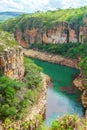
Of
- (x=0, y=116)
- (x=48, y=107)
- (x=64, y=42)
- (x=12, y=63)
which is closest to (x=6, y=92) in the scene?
(x=0, y=116)

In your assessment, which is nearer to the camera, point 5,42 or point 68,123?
point 68,123

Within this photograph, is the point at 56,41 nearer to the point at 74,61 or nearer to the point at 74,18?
the point at 74,18

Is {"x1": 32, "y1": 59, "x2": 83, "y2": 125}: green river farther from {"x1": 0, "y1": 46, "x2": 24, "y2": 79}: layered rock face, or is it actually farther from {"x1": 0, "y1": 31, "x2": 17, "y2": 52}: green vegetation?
{"x1": 0, "y1": 31, "x2": 17, "y2": 52}: green vegetation

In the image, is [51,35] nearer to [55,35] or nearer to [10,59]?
[55,35]

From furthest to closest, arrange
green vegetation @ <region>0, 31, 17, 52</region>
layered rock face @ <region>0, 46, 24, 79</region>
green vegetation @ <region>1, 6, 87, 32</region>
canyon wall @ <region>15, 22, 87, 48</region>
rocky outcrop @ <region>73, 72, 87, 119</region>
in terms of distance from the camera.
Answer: green vegetation @ <region>1, 6, 87, 32</region> → canyon wall @ <region>15, 22, 87, 48</region> → rocky outcrop @ <region>73, 72, 87, 119</region> → green vegetation @ <region>0, 31, 17, 52</region> → layered rock face @ <region>0, 46, 24, 79</region>

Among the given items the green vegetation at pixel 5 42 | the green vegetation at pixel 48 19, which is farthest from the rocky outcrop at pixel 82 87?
the green vegetation at pixel 48 19

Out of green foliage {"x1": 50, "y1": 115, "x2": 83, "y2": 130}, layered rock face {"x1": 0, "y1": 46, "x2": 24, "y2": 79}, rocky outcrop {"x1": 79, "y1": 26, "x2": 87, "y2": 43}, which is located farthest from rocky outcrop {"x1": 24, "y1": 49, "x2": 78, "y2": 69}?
green foliage {"x1": 50, "y1": 115, "x2": 83, "y2": 130}

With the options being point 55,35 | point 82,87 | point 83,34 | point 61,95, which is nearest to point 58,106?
point 61,95
